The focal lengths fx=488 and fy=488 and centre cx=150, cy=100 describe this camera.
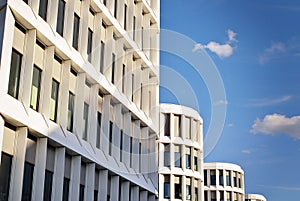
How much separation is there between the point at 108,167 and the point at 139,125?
242 inches

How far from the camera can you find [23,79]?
17.7m

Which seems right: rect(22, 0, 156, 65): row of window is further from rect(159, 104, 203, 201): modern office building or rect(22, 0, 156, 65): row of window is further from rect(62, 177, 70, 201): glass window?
rect(159, 104, 203, 201): modern office building

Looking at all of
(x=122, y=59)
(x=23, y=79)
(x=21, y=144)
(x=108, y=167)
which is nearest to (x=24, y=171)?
(x=21, y=144)

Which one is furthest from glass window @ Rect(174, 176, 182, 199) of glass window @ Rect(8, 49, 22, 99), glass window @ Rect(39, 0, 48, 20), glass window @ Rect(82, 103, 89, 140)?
glass window @ Rect(8, 49, 22, 99)

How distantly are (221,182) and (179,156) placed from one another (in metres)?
26.4

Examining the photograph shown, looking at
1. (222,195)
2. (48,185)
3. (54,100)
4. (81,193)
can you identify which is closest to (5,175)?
(48,185)

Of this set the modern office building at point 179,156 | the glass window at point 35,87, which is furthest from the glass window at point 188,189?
the glass window at point 35,87

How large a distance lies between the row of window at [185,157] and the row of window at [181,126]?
137 centimetres

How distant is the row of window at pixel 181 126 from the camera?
55.3m

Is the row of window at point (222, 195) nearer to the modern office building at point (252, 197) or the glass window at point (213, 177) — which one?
the glass window at point (213, 177)

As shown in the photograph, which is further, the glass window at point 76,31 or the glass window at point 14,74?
the glass window at point 76,31

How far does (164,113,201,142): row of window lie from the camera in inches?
2176

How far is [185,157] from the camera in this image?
55281 millimetres

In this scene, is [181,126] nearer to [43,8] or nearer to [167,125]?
[167,125]
